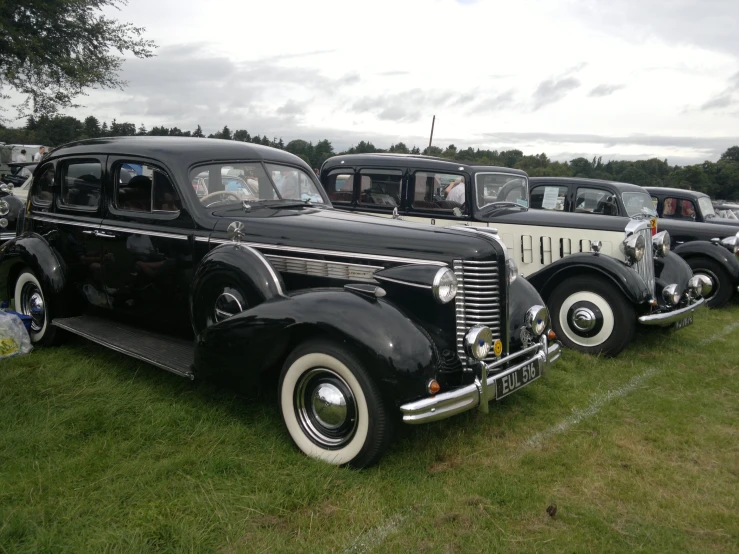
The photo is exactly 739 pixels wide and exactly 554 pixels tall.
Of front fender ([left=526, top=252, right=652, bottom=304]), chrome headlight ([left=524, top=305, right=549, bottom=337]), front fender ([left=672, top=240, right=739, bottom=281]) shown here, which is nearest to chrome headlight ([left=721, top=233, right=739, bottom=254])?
front fender ([left=672, top=240, right=739, bottom=281])

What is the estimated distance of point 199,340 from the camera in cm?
381

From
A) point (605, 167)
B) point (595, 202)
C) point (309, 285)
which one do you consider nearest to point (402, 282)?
point (309, 285)

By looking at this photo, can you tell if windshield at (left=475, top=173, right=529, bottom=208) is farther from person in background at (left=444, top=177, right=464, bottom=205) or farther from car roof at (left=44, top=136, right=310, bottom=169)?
car roof at (left=44, top=136, right=310, bottom=169)

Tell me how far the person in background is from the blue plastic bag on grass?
490 cm

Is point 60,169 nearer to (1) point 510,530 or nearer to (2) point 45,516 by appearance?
(2) point 45,516

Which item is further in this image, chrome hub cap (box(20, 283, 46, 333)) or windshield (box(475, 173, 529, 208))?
windshield (box(475, 173, 529, 208))

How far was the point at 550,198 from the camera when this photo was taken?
9.66 meters

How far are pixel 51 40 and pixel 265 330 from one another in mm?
14096

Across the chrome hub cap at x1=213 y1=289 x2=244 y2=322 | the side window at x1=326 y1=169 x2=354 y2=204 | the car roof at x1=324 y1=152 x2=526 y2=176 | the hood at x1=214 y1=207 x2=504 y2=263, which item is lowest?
the chrome hub cap at x1=213 y1=289 x2=244 y2=322

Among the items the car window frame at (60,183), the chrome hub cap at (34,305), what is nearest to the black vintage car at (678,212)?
the car window frame at (60,183)

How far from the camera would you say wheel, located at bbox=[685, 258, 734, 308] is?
325 inches

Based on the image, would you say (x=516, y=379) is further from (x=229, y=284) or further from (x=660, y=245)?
(x=660, y=245)

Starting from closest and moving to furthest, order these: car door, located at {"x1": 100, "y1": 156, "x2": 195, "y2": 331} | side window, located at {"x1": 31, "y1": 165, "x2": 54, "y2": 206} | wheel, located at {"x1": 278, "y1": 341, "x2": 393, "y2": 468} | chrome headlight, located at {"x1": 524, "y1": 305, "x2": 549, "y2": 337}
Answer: wheel, located at {"x1": 278, "y1": 341, "x2": 393, "y2": 468}, chrome headlight, located at {"x1": 524, "y1": 305, "x2": 549, "y2": 337}, car door, located at {"x1": 100, "y1": 156, "x2": 195, "y2": 331}, side window, located at {"x1": 31, "y1": 165, "x2": 54, "y2": 206}

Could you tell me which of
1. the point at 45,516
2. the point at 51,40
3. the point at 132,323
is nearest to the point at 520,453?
the point at 45,516
